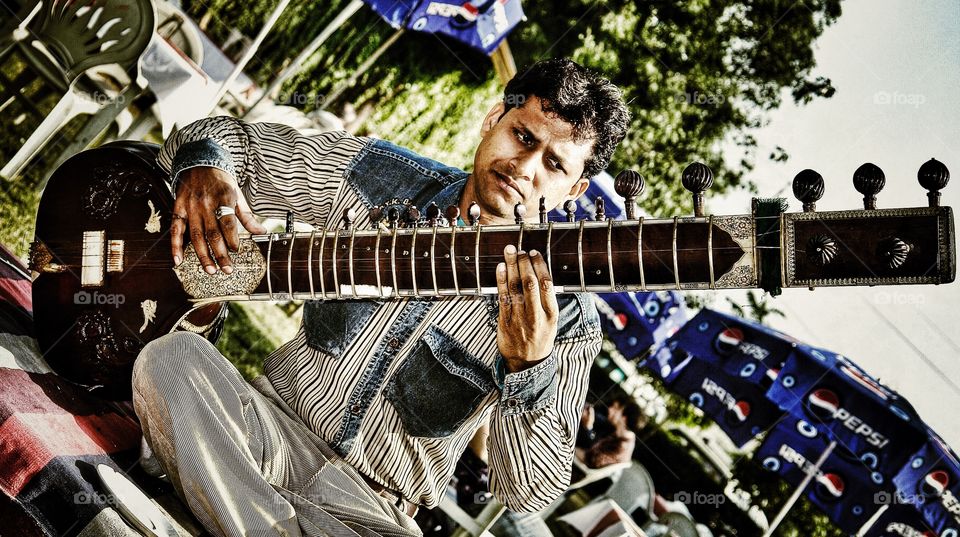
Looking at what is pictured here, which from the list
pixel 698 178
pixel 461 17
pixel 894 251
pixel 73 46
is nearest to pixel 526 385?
pixel 698 178

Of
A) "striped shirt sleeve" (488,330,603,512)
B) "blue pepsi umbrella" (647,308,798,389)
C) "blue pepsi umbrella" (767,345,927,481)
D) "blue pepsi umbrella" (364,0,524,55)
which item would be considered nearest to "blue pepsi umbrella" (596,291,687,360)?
"blue pepsi umbrella" (647,308,798,389)

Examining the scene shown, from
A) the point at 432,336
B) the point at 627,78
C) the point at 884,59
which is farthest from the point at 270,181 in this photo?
the point at 884,59

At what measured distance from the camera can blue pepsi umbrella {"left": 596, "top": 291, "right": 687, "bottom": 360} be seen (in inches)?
172

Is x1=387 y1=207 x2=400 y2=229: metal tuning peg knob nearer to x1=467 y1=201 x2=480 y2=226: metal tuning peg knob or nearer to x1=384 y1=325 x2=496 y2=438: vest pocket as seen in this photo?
x1=467 y1=201 x2=480 y2=226: metal tuning peg knob

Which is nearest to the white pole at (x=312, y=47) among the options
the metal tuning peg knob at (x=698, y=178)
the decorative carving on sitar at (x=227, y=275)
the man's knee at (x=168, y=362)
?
the decorative carving on sitar at (x=227, y=275)

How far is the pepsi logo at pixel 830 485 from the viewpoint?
12.1ft

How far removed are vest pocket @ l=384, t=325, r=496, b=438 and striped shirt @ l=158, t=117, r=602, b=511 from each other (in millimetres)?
12

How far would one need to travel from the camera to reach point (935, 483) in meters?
3.32

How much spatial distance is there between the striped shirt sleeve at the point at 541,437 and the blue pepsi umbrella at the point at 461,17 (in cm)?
253

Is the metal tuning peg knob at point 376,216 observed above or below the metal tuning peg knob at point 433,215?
below

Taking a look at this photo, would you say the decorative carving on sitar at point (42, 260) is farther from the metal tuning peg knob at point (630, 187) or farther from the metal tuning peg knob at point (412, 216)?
the metal tuning peg knob at point (630, 187)

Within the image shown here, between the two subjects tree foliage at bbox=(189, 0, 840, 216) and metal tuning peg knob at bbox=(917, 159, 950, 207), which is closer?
metal tuning peg knob at bbox=(917, 159, 950, 207)

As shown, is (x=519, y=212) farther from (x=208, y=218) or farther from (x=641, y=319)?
(x=641, y=319)

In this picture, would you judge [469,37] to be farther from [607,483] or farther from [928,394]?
[928,394]
